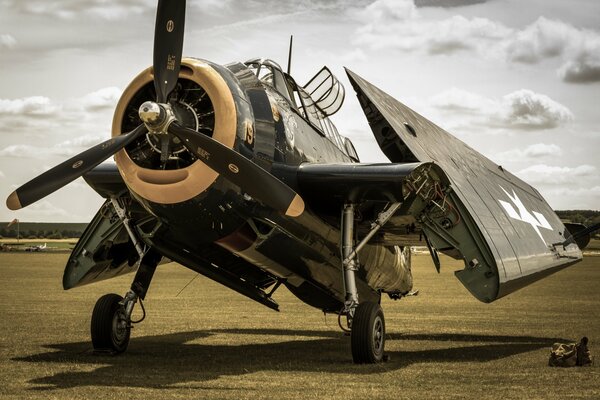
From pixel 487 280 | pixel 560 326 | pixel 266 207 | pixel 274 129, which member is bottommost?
pixel 560 326

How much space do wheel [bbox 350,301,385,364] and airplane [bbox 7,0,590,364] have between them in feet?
0.08

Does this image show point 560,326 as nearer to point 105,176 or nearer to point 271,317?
point 271,317

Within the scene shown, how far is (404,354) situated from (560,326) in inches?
265

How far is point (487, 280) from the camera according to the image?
11.9 meters

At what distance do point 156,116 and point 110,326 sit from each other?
3.96 m

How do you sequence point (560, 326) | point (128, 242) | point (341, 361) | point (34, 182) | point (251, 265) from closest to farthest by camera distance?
1. point (34, 182)
2. point (341, 361)
3. point (251, 265)
4. point (128, 242)
5. point (560, 326)

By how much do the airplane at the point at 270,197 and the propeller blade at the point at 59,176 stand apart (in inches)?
0.7

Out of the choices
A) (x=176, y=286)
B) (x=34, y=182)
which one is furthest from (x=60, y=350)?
(x=176, y=286)

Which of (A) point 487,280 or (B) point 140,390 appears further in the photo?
(A) point 487,280

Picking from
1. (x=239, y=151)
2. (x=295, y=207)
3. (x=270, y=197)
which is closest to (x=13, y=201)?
(x=239, y=151)

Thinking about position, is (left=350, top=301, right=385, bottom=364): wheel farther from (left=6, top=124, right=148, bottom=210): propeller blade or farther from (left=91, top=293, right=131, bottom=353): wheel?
(left=6, top=124, right=148, bottom=210): propeller blade

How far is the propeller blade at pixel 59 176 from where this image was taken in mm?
10016

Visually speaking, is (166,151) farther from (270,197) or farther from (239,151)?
(270,197)

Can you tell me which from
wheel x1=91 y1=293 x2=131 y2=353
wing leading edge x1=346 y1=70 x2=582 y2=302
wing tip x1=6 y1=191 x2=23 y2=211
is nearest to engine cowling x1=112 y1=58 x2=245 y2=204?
wing tip x1=6 y1=191 x2=23 y2=211
